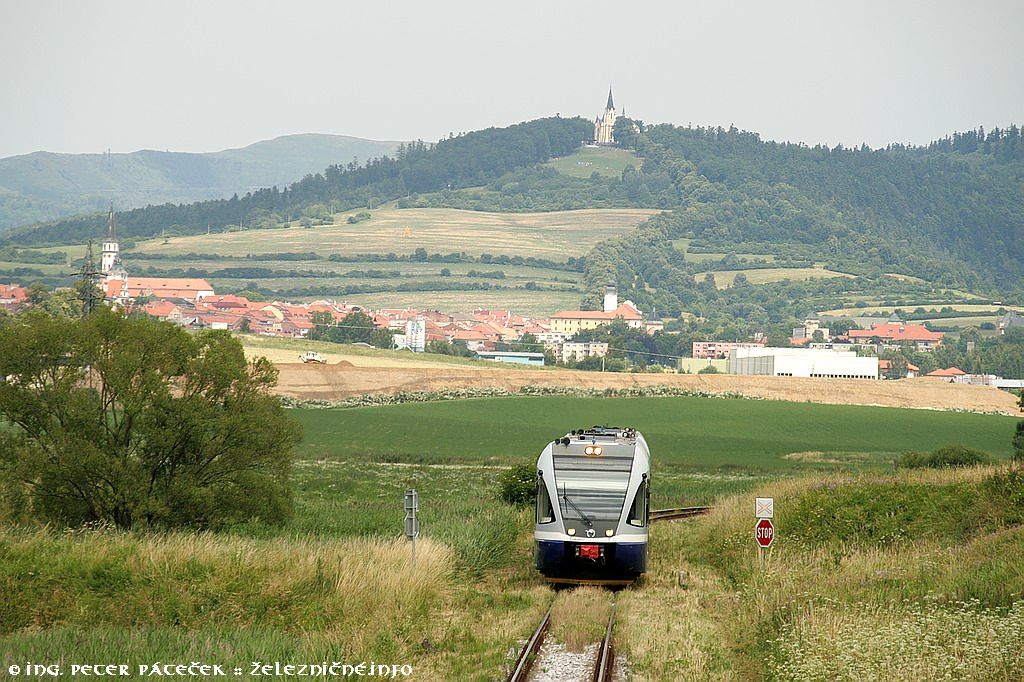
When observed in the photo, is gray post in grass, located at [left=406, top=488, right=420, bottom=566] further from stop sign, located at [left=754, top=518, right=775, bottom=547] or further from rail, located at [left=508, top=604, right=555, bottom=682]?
stop sign, located at [left=754, top=518, right=775, bottom=547]

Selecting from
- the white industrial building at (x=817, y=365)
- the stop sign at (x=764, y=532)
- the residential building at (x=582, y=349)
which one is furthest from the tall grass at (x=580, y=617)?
the residential building at (x=582, y=349)

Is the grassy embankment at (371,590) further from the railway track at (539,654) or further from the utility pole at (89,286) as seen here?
the utility pole at (89,286)

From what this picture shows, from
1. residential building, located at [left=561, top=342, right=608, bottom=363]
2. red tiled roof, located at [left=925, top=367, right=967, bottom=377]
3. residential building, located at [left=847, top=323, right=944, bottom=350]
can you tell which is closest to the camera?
red tiled roof, located at [left=925, top=367, right=967, bottom=377]

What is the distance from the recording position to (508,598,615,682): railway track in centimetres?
1371

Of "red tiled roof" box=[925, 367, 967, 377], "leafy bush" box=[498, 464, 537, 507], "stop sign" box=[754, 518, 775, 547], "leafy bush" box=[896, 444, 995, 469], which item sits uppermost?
"stop sign" box=[754, 518, 775, 547]

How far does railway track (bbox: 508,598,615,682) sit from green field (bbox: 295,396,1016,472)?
38963 mm

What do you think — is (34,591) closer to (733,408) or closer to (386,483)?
(386,483)

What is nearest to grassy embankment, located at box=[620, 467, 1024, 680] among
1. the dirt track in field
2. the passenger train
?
the passenger train

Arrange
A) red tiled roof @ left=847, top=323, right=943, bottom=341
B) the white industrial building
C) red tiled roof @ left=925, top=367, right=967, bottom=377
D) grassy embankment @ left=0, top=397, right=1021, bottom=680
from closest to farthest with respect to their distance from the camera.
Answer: grassy embankment @ left=0, top=397, right=1021, bottom=680 < the white industrial building < red tiled roof @ left=925, top=367, right=967, bottom=377 < red tiled roof @ left=847, top=323, right=943, bottom=341

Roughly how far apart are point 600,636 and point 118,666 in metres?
7.13

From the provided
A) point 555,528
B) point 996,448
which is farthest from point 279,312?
point 555,528

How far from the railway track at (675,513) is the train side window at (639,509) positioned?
12.1 m

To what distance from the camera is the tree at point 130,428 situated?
80.9 feet

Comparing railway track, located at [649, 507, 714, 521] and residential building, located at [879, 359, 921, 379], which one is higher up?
railway track, located at [649, 507, 714, 521]
